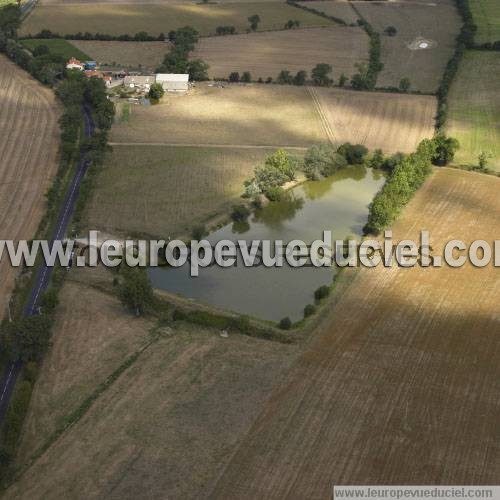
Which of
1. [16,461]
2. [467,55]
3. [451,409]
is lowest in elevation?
[16,461]

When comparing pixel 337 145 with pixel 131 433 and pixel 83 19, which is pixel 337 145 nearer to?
pixel 131 433

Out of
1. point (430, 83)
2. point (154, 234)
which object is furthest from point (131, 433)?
point (430, 83)

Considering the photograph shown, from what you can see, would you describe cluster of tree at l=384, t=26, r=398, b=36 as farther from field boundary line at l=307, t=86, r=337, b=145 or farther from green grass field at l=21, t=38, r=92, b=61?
green grass field at l=21, t=38, r=92, b=61

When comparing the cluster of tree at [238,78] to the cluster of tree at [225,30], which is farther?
the cluster of tree at [225,30]

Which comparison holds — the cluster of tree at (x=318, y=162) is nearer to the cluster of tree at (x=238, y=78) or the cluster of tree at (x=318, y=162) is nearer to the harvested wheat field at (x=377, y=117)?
the harvested wheat field at (x=377, y=117)

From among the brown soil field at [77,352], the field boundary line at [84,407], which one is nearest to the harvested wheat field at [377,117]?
the brown soil field at [77,352]

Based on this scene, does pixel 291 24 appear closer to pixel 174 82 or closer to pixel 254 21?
pixel 254 21
